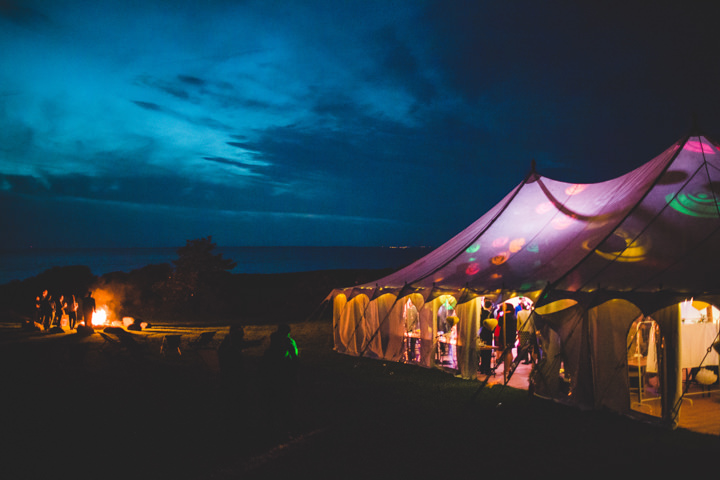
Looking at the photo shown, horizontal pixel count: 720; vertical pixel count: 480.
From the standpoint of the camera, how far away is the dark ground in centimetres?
512

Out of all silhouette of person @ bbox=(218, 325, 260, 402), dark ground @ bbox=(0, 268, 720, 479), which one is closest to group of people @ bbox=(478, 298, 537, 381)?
dark ground @ bbox=(0, 268, 720, 479)

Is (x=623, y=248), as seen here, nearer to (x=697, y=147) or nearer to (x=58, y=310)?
(x=697, y=147)

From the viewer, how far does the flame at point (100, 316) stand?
17.5 metres

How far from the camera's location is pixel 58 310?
16.6 m

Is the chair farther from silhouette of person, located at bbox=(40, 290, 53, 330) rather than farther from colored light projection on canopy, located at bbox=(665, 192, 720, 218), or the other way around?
colored light projection on canopy, located at bbox=(665, 192, 720, 218)

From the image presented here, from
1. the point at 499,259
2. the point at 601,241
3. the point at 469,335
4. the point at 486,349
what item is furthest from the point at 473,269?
the point at 601,241

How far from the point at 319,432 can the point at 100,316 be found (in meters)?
14.8

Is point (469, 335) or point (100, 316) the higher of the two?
point (469, 335)

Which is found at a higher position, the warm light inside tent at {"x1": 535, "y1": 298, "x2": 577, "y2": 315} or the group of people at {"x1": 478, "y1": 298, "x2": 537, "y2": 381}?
the warm light inside tent at {"x1": 535, "y1": 298, "x2": 577, "y2": 315}

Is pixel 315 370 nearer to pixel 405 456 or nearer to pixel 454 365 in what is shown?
pixel 454 365

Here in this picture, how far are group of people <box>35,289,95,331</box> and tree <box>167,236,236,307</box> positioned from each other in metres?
4.85

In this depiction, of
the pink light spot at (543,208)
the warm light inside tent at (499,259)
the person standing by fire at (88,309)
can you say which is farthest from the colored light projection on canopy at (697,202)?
the person standing by fire at (88,309)

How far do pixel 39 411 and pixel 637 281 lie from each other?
29.9 ft

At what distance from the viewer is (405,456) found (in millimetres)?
5402
